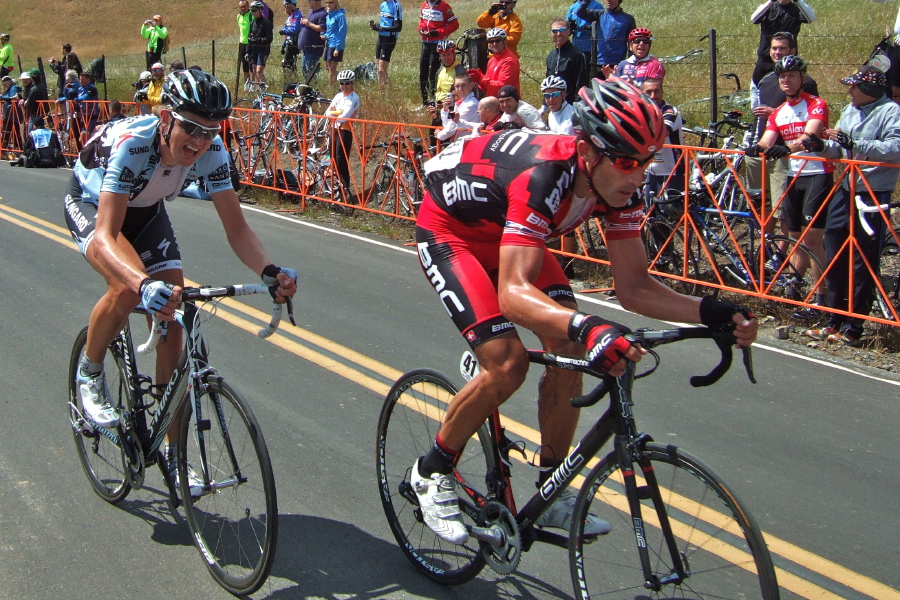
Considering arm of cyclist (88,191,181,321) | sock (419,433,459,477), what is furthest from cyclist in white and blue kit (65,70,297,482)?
sock (419,433,459,477)

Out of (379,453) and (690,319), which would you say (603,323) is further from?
(379,453)

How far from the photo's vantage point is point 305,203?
1366cm

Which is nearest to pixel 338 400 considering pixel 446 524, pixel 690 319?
pixel 446 524

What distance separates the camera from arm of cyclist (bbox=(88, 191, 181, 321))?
333 centimetres

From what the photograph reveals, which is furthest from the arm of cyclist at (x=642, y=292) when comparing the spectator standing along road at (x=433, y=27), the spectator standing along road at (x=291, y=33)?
the spectator standing along road at (x=291, y=33)

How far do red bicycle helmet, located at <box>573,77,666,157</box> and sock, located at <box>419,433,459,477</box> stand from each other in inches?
50.9

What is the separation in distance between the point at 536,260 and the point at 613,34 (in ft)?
33.6

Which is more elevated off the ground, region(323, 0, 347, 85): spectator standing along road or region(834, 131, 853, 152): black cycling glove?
region(323, 0, 347, 85): spectator standing along road

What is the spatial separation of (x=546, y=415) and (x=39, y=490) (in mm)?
2716

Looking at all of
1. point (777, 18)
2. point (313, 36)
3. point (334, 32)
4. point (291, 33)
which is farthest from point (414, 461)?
point (291, 33)

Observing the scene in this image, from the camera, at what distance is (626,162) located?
312 centimetres

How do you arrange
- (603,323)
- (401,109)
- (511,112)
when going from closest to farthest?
(603,323)
(511,112)
(401,109)

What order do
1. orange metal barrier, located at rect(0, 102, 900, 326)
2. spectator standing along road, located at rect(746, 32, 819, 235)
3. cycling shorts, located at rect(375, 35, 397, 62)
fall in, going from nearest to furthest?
orange metal barrier, located at rect(0, 102, 900, 326) < spectator standing along road, located at rect(746, 32, 819, 235) < cycling shorts, located at rect(375, 35, 397, 62)

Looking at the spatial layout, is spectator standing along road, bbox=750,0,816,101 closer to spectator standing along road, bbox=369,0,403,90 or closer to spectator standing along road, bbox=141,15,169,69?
spectator standing along road, bbox=369,0,403,90
